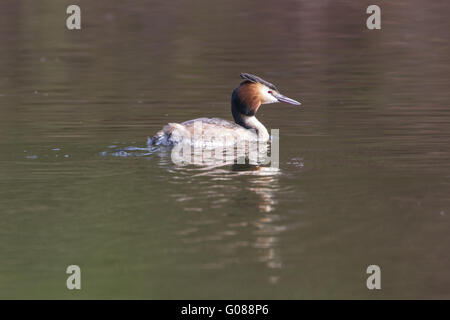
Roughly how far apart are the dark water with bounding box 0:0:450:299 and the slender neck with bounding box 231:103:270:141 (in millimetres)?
374

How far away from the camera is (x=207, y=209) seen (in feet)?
28.1

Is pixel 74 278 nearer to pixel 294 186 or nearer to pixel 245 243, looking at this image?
pixel 245 243

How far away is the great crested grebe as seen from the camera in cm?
1195

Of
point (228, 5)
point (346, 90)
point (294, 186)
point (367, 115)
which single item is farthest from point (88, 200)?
point (228, 5)

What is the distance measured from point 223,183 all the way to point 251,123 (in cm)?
370

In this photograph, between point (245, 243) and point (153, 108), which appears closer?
point (245, 243)

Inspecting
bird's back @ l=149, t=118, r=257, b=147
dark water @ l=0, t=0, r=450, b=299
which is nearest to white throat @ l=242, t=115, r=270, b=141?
dark water @ l=0, t=0, r=450, b=299

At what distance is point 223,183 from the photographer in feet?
31.8

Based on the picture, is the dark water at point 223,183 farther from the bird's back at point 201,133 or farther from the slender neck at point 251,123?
the bird's back at point 201,133

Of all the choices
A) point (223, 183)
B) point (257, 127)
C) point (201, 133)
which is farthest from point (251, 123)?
point (223, 183)

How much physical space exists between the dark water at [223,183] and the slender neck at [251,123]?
37 centimetres

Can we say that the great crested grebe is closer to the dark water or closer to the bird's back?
the bird's back

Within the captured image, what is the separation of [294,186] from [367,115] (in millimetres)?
5332

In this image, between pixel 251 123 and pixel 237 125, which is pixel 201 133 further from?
pixel 251 123
